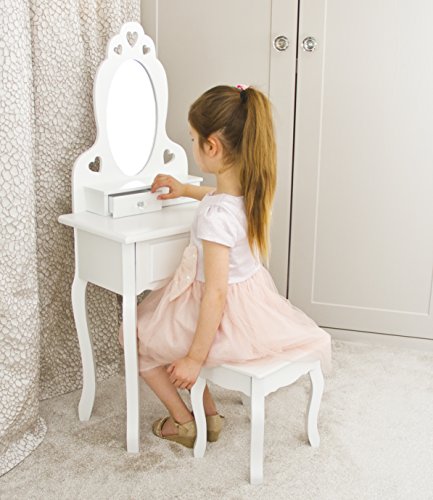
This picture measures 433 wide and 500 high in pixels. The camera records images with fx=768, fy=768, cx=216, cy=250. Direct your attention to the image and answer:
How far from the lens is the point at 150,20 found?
273cm

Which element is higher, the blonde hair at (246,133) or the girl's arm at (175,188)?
the blonde hair at (246,133)

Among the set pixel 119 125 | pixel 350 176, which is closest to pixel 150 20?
pixel 119 125

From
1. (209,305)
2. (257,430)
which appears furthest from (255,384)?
(209,305)

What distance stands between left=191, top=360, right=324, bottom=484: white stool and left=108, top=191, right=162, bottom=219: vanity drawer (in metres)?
0.48

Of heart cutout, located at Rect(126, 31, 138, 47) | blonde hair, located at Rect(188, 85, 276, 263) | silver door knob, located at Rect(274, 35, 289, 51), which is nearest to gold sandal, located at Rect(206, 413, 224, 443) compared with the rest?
blonde hair, located at Rect(188, 85, 276, 263)

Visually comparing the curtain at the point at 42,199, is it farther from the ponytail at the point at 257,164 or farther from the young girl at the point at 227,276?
the ponytail at the point at 257,164

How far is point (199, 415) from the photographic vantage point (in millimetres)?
2008

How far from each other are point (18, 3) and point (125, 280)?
2.37 feet

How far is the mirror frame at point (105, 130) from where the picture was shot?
210cm

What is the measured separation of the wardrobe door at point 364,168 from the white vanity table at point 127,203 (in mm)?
555

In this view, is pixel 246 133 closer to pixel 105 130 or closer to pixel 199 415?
pixel 105 130

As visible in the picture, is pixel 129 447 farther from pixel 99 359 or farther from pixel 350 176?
pixel 350 176

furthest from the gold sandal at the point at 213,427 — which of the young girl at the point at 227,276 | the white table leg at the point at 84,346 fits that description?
the white table leg at the point at 84,346

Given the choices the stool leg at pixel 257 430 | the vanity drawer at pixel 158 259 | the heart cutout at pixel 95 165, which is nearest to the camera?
the stool leg at pixel 257 430
